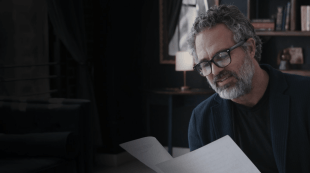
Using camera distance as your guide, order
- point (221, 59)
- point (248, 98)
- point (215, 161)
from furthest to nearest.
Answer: point (248, 98) < point (221, 59) < point (215, 161)

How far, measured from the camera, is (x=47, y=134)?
2.23 meters

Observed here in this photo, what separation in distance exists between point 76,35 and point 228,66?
2.47m

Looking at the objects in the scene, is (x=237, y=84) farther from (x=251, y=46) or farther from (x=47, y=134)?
(x=47, y=134)

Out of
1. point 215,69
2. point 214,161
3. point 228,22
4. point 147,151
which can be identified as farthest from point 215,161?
point 228,22

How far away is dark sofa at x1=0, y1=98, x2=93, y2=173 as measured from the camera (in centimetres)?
216

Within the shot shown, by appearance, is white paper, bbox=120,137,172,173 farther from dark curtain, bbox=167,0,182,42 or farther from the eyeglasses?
dark curtain, bbox=167,0,182,42

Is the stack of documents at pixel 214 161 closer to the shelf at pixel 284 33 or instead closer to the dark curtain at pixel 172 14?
the shelf at pixel 284 33

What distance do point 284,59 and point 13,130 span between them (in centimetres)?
280

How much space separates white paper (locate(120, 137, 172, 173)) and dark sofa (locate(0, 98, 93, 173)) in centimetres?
133

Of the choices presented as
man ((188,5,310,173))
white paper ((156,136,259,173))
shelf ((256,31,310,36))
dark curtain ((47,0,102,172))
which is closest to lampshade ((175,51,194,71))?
shelf ((256,31,310,36))

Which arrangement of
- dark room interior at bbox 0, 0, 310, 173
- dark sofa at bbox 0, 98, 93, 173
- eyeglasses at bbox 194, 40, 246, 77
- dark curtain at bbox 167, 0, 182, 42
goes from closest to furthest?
eyeglasses at bbox 194, 40, 246, 77 < dark sofa at bbox 0, 98, 93, 173 < dark room interior at bbox 0, 0, 310, 173 < dark curtain at bbox 167, 0, 182, 42

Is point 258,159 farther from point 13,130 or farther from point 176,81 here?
point 176,81

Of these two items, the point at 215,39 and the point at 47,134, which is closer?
the point at 215,39

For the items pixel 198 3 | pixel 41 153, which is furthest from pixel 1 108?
pixel 198 3
